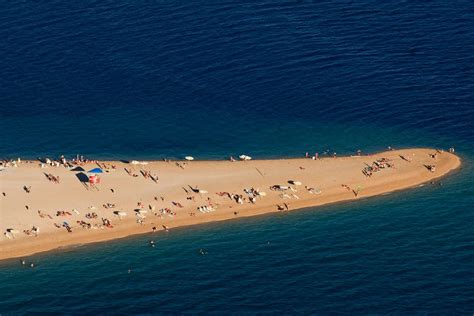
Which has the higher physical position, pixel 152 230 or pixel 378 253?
pixel 152 230

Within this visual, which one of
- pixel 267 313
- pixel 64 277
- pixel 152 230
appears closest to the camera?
pixel 267 313

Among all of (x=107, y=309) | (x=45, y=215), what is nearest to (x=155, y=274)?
(x=107, y=309)

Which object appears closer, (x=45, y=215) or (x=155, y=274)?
(x=155, y=274)

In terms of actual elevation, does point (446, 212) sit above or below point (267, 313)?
above

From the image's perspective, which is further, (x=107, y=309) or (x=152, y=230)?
(x=152, y=230)

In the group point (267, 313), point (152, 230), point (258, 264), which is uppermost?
point (152, 230)

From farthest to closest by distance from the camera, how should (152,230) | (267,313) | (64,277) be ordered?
(152,230)
(64,277)
(267,313)

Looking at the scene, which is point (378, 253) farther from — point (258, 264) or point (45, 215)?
point (45, 215)

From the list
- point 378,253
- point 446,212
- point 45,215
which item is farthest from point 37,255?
point 446,212

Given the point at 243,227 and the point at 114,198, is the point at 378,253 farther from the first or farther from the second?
the point at 114,198
